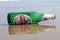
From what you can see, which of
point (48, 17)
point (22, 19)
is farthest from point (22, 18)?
point (48, 17)

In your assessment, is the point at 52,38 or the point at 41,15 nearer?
the point at 52,38

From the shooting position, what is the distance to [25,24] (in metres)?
0.86

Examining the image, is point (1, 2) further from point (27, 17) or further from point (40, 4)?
point (27, 17)

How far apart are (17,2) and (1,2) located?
20 cm

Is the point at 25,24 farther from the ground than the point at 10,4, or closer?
closer

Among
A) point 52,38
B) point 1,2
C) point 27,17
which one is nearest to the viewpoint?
point 52,38

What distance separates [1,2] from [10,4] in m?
0.12

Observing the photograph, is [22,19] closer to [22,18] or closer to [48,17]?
[22,18]

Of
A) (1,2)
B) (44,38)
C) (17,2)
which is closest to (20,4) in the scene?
(17,2)

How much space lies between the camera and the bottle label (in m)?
0.85

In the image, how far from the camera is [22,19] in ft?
2.80

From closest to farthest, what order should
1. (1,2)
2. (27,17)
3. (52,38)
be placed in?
(52,38) → (27,17) → (1,2)

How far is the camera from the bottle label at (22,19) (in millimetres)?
846

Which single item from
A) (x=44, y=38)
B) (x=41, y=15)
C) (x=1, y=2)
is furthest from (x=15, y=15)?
(x=1, y=2)
